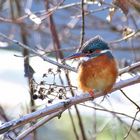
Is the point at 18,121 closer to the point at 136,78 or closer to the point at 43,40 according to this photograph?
the point at 136,78

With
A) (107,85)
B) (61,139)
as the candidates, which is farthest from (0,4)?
(61,139)

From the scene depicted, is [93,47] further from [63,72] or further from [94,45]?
[63,72]

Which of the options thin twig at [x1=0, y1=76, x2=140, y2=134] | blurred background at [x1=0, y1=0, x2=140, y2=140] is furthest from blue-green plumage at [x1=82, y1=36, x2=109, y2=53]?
blurred background at [x1=0, y1=0, x2=140, y2=140]

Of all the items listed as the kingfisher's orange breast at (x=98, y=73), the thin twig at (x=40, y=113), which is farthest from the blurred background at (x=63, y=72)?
the thin twig at (x=40, y=113)

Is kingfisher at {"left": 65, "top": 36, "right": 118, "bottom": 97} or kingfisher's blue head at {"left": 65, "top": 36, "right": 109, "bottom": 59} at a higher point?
kingfisher's blue head at {"left": 65, "top": 36, "right": 109, "bottom": 59}

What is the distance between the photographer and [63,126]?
4988 millimetres

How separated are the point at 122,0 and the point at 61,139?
2904mm

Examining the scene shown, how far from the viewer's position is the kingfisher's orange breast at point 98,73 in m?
1.82

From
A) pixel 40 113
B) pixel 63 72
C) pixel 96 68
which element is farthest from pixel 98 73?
pixel 63 72

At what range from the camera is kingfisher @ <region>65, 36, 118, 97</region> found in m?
1.82

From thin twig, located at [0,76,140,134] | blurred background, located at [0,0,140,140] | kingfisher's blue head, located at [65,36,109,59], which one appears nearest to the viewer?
thin twig, located at [0,76,140,134]

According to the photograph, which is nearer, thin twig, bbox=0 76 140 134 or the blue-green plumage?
thin twig, bbox=0 76 140 134

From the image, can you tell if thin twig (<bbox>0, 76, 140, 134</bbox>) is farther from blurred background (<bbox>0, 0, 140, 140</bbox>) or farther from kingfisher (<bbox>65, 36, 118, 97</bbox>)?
blurred background (<bbox>0, 0, 140, 140</bbox>)

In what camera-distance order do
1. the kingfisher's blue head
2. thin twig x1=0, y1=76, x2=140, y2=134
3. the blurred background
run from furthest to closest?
the blurred background < the kingfisher's blue head < thin twig x1=0, y1=76, x2=140, y2=134
